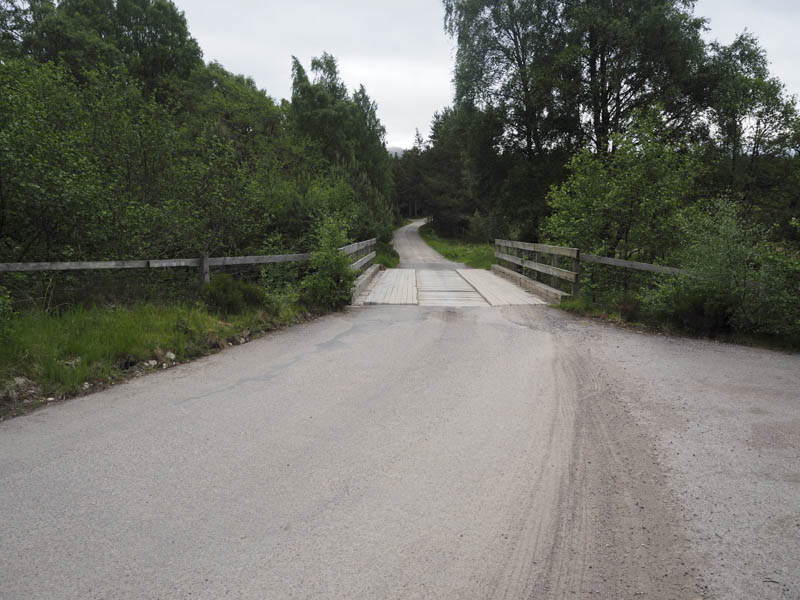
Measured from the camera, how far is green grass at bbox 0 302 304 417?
14.3ft

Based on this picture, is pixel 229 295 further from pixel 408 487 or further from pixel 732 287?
pixel 732 287

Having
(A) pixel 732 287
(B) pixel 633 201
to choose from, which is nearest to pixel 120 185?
(B) pixel 633 201

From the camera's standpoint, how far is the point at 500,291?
12180 mm

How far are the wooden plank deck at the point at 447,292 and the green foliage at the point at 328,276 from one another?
1.80m

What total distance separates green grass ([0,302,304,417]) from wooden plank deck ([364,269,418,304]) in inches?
152

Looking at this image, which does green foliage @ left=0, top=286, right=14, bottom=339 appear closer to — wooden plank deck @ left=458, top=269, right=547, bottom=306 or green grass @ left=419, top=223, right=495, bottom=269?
wooden plank deck @ left=458, top=269, right=547, bottom=306

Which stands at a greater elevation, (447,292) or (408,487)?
(447,292)

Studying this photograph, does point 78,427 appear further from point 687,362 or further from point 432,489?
point 687,362

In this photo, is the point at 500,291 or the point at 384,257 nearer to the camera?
the point at 500,291

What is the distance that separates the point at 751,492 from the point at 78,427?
4401mm

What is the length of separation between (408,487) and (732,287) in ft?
20.6

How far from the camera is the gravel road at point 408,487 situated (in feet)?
6.65

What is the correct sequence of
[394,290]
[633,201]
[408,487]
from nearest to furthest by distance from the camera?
[408,487], [633,201], [394,290]

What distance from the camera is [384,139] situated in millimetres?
44125
